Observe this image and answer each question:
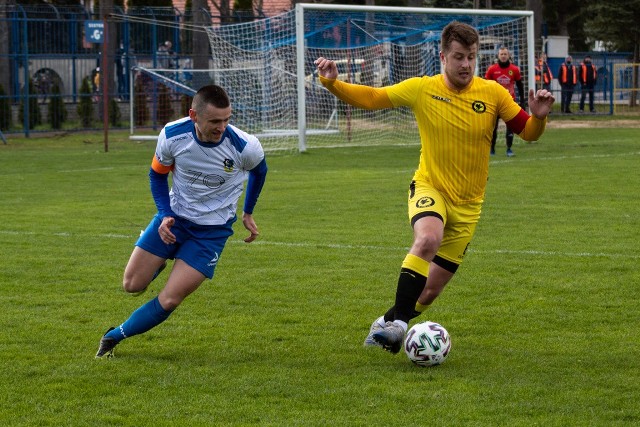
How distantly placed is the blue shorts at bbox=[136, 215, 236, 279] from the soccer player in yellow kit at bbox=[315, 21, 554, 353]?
3.48 feet

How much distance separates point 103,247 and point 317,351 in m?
4.84

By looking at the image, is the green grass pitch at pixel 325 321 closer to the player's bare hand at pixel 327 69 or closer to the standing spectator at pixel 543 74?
the player's bare hand at pixel 327 69

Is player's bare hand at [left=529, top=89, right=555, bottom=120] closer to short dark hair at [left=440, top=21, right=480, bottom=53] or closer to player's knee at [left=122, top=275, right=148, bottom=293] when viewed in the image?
short dark hair at [left=440, top=21, right=480, bottom=53]

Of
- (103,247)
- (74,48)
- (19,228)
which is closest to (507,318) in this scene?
(103,247)

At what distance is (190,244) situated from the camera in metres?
6.66

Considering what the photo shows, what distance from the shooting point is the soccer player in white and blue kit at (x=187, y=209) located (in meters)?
6.53

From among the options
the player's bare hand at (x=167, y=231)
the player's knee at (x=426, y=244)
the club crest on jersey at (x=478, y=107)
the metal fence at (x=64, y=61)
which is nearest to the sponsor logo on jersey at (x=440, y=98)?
the club crest on jersey at (x=478, y=107)

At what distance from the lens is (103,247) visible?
10.9 metres

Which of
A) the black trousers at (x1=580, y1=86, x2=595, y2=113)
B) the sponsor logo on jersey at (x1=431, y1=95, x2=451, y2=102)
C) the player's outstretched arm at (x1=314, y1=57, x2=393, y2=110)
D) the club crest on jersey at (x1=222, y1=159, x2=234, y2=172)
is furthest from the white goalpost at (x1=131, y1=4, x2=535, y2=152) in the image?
the club crest on jersey at (x1=222, y1=159, x2=234, y2=172)

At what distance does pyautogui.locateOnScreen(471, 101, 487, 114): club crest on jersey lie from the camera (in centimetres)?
671

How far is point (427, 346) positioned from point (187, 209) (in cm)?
168

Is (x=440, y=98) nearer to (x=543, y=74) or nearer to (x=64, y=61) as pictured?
(x=64, y=61)

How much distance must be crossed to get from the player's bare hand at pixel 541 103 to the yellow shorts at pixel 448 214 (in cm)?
69

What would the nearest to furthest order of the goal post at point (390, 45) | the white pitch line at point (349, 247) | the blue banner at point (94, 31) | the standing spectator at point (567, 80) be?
the white pitch line at point (349, 247), the goal post at point (390, 45), the blue banner at point (94, 31), the standing spectator at point (567, 80)
